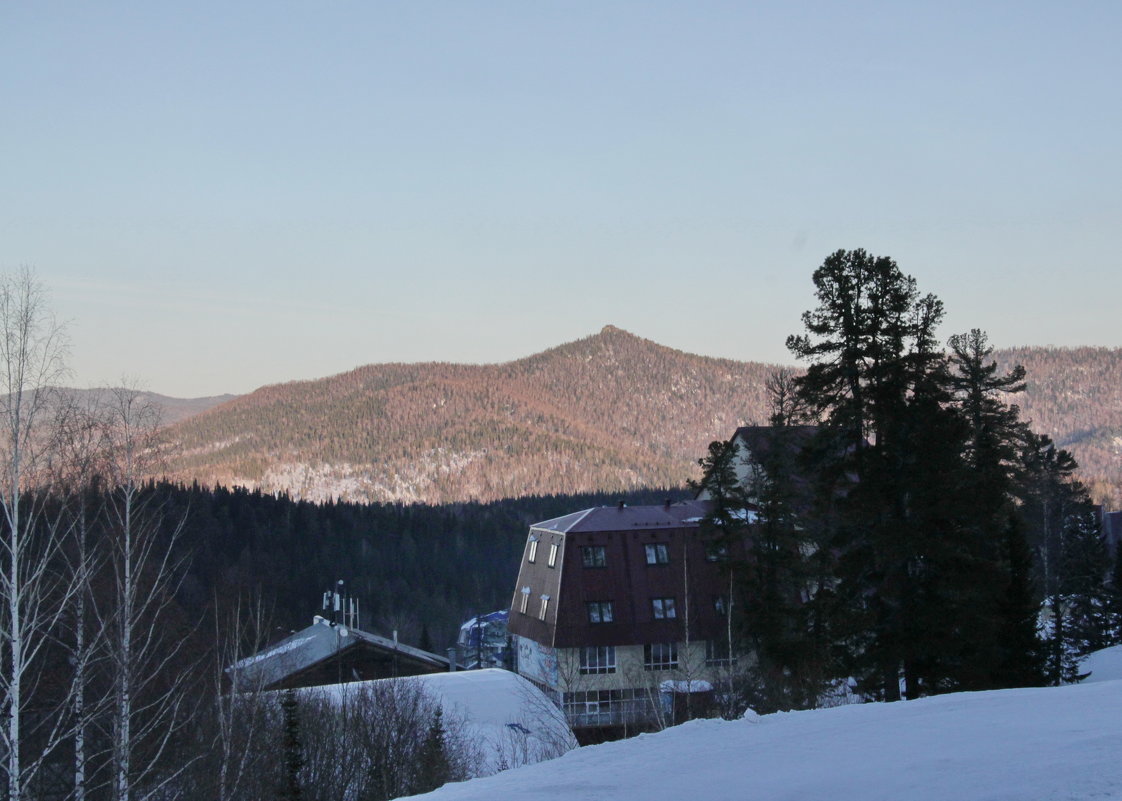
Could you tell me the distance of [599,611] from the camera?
170 ft

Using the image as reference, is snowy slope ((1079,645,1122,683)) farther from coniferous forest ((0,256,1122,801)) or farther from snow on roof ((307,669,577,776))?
snow on roof ((307,669,577,776))

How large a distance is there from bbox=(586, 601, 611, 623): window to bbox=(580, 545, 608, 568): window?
1903 millimetres

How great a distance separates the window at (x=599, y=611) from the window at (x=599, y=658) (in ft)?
4.13

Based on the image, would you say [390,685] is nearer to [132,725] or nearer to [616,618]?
[132,725]

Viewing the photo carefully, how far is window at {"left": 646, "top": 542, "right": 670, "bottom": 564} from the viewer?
176ft

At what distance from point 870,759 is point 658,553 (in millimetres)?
42668

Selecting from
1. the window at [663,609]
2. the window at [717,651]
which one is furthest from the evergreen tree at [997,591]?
the window at [663,609]

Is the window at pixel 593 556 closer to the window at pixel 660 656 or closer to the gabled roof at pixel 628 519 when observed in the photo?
the gabled roof at pixel 628 519

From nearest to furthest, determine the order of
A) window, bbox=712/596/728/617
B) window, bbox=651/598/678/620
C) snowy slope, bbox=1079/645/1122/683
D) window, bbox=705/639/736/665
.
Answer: snowy slope, bbox=1079/645/1122/683 → window, bbox=705/639/736/665 → window, bbox=712/596/728/617 → window, bbox=651/598/678/620

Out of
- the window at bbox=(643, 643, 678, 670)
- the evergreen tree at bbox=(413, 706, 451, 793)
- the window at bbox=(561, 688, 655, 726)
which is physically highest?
the evergreen tree at bbox=(413, 706, 451, 793)

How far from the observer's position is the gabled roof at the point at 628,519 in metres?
53.8

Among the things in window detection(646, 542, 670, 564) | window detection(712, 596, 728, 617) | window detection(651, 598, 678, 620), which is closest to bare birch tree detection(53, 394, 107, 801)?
window detection(712, 596, 728, 617)

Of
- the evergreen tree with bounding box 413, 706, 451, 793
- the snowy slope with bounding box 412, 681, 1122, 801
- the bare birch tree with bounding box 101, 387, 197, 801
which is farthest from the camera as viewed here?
the evergreen tree with bounding box 413, 706, 451, 793

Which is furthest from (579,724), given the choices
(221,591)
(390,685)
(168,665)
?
(168,665)
